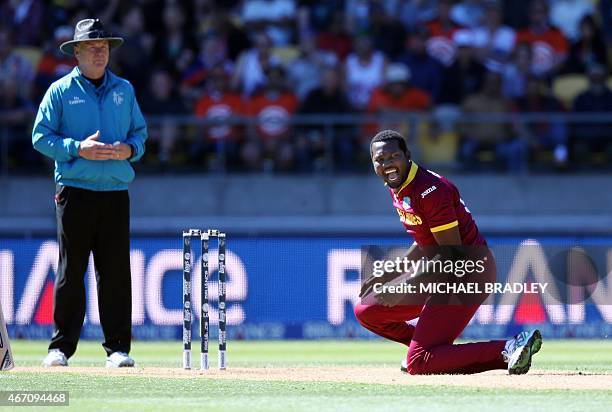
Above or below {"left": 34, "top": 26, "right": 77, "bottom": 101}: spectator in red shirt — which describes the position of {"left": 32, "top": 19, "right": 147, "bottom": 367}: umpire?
below

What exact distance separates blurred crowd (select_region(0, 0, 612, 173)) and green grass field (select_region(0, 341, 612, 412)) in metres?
5.85

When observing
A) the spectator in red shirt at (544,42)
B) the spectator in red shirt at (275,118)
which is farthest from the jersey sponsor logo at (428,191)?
the spectator in red shirt at (544,42)

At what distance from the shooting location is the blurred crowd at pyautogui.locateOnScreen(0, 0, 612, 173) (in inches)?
694

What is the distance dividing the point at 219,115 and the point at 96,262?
777 cm

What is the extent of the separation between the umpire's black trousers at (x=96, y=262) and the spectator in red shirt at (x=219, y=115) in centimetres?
709

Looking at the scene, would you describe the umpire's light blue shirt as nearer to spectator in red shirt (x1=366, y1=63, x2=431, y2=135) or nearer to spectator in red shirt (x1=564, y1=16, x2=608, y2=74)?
spectator in red shirt (x1=366, y1=63, x2=431, y2=135)

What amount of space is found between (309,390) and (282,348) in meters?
6.17

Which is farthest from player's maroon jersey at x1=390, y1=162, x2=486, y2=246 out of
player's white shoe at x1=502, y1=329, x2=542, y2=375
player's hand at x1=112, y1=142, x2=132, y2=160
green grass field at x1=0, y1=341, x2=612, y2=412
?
player's hand at x1=112, y1=142, x2=132, y2=160

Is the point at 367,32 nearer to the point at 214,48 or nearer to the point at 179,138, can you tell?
the point at 214,48

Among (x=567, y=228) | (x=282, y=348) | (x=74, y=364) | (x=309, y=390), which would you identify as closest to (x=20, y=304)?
(x=282, y=348)

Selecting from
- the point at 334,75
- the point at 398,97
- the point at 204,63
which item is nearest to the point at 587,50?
the point at 398,97

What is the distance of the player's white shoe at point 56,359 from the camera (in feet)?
34.5

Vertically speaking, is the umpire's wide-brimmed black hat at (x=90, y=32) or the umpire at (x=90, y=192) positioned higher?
the umpire's wide-brimmed black hat at (x=90, y=32)

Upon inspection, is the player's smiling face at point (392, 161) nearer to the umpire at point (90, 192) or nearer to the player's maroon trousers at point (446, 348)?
the player's maroon trousers at point (446, 348)
